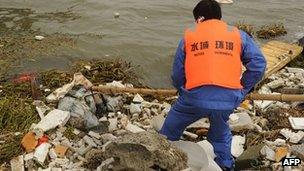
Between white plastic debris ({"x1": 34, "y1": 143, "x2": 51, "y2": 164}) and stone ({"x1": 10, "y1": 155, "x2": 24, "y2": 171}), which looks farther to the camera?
white plastic debris ({"x1": 34, "y1": 143, "x2": 51, "y2": 164})

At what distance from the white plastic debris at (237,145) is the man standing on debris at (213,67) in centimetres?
76

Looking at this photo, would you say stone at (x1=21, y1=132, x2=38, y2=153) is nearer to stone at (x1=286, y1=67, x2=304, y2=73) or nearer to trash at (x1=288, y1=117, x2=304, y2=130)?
trash at (x1=288, y1=117, x2=304, y2=130)

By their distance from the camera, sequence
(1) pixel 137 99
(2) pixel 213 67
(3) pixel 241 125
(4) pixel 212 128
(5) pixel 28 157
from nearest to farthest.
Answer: (2) pixel 213 67
(4) pixel 212 128
(5) pixel 28 157
(3) pixel 241 125
(1) pixel 137 99

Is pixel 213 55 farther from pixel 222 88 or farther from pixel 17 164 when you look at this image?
pixel 17 164

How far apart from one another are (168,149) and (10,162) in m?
1.84

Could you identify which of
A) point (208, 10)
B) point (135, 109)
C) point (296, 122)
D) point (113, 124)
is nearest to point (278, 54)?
point (296, 122)

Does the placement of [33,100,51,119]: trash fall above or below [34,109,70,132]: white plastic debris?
below

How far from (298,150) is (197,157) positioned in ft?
4.36

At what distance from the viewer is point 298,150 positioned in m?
5.13

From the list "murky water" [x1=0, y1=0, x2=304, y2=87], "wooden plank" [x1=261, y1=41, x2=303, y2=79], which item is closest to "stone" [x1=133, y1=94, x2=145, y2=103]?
"murky water" [x1=0, y1=0, x2=304, y2=87]

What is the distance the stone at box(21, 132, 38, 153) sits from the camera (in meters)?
5.12

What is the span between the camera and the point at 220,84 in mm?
4387

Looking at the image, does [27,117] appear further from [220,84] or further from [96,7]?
[96,7]

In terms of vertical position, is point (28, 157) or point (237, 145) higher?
point (28, 157)
